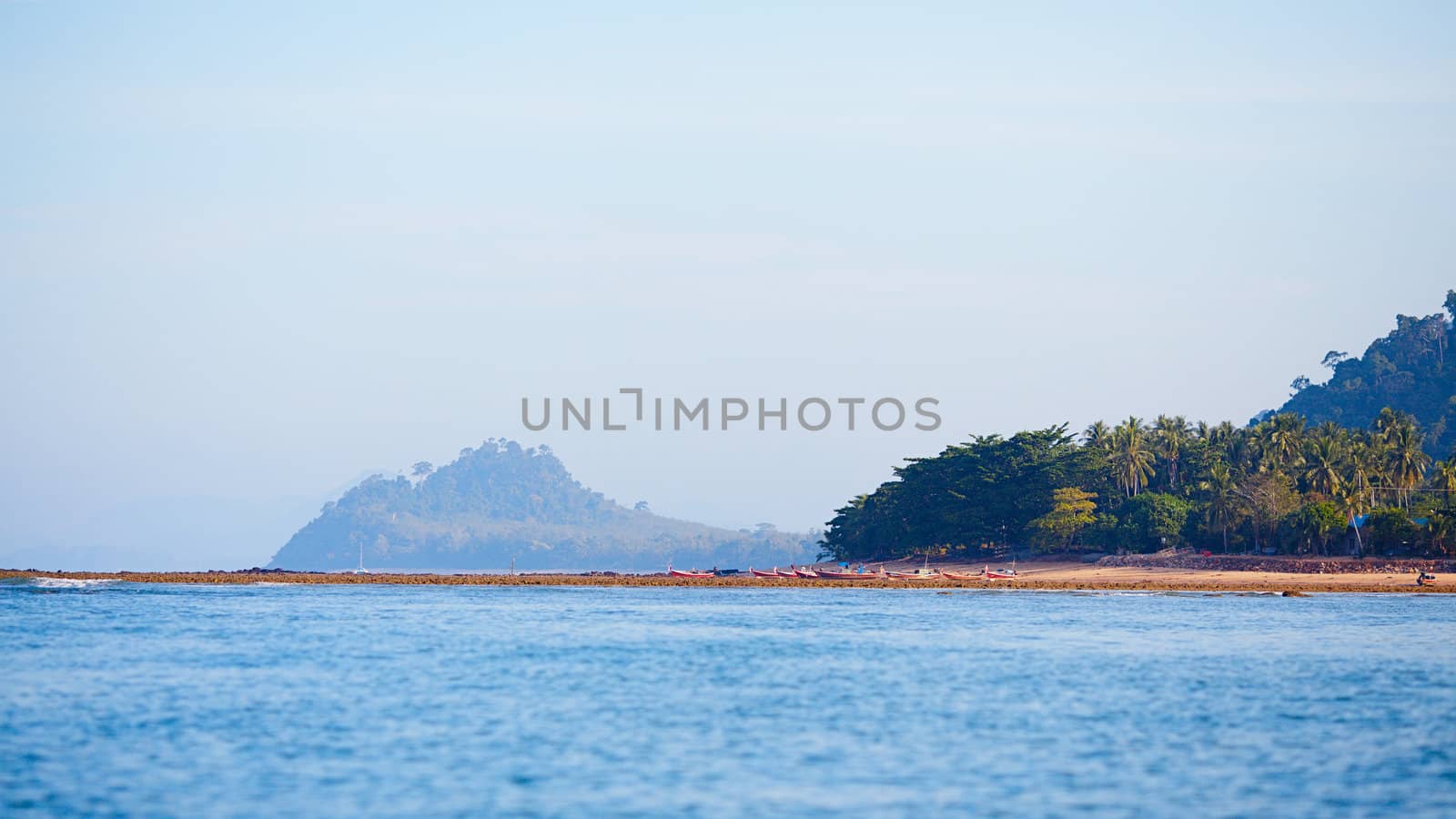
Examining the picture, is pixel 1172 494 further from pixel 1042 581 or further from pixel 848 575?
pixel 848 575

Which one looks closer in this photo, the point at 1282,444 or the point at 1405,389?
the point at 1282,444

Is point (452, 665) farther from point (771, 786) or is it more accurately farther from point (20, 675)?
point (771, 786)

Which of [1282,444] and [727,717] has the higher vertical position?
[1282,444]

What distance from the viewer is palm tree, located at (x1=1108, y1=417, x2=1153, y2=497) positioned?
4855 inches

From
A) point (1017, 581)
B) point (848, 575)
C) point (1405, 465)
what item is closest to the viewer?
point (1017, 581)

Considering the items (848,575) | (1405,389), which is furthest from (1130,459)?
(1405,389)

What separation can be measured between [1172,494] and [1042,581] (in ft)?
83.9

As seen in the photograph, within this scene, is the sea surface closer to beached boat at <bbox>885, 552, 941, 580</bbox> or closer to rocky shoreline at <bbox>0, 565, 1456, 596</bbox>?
rocky shoreline at <bbox>0, 565, 1456, 596</bbox>

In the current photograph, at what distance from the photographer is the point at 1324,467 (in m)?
108

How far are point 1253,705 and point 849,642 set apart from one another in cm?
2047

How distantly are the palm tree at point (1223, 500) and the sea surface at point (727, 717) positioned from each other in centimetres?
3936

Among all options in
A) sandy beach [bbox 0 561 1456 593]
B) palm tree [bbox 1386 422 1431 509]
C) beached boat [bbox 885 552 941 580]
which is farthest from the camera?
palm tree [bbox 1386 422 1431 509]

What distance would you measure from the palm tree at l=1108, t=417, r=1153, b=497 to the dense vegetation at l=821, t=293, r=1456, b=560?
153mm

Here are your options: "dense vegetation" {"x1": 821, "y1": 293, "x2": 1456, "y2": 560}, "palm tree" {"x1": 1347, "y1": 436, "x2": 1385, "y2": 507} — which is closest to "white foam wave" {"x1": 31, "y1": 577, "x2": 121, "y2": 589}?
"dense vegetation" {"x1": 821, "y1": 293, "x2": 1456, "y2": 560}
